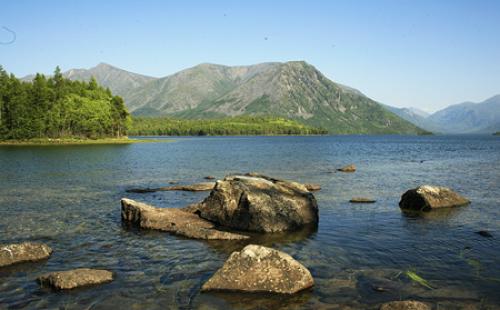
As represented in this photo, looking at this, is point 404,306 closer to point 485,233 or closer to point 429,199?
point 485,233

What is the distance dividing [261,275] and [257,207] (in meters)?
8.77

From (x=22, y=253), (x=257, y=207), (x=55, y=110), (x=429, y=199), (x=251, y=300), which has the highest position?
(x=55, y=110)

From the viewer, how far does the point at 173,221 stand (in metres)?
23.2

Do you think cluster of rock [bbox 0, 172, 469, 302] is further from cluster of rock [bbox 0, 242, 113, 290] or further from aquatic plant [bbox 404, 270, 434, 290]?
aquatic plant [bbox 404, 270, 434, 290]

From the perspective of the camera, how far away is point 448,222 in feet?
81.0

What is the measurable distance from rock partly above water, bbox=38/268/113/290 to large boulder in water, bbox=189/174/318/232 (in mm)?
9616

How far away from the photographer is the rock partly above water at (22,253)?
16406 mm

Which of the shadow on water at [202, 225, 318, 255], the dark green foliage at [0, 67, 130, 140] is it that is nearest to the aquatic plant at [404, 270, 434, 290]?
the shadow on water at [202, 225, 318, 255]

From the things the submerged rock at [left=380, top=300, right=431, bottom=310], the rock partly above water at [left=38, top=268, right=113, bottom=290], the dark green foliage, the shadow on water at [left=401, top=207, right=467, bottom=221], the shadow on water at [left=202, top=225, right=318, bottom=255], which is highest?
the dark green foliage

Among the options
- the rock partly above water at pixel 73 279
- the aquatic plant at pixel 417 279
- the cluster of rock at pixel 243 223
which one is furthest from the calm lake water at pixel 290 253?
the cluster of rock at pixel 243 223

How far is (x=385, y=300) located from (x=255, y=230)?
1045 cm

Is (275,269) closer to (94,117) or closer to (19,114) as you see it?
(19,114)

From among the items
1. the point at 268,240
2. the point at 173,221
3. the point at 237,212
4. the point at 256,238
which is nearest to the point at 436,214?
the point at 268,240

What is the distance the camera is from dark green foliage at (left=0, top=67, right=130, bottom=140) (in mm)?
142375
